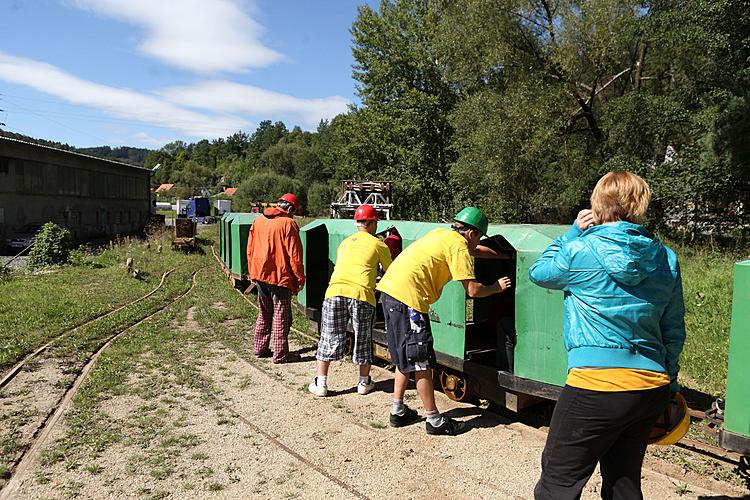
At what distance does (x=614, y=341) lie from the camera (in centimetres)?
255

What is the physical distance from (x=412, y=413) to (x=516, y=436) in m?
1.01

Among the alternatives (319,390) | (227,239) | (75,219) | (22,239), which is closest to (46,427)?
(319,390)

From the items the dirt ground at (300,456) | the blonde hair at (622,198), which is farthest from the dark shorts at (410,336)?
the blonde hair at (622,198)

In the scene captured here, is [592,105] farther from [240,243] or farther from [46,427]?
[46,427]

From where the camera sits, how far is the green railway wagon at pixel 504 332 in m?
4.89

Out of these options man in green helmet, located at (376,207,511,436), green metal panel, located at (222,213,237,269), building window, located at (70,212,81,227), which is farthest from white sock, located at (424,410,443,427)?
building window, located at (70,212,81,227)

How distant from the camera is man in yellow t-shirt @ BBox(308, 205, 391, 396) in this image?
19.7ft

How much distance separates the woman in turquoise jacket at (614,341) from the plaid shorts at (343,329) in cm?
346

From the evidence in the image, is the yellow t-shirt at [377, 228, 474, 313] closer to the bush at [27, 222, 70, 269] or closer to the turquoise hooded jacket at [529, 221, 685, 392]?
the turquoise hooded jacket at [529, 221, 685, 392]

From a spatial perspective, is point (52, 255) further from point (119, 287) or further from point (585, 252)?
point (585, 252)

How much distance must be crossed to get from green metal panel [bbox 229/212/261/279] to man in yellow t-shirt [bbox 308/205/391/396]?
23.3 ft

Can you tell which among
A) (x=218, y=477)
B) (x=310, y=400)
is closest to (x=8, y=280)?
(x=310, y=400)

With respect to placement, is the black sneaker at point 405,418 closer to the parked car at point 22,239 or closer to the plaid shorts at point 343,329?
the plaid shorts at point 343,329

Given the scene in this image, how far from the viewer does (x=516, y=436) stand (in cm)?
510
